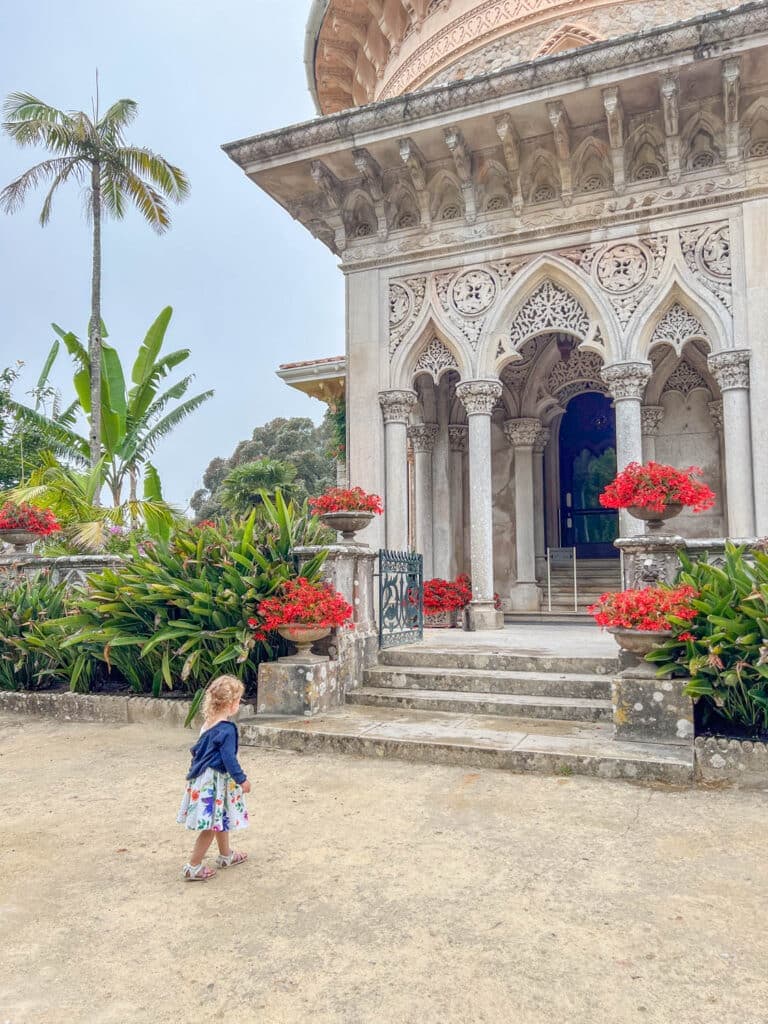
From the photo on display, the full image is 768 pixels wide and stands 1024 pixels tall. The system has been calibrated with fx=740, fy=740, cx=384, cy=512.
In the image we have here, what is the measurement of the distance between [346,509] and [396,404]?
3.78 m

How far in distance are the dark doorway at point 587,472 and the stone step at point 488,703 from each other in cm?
755

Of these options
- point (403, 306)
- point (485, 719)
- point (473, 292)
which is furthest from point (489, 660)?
point (403, 306)

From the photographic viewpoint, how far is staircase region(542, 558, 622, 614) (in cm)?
1230

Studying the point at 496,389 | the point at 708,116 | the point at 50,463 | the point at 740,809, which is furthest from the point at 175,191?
the point at 740,809

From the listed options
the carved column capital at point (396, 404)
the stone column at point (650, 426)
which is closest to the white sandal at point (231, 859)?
the carved column capital at point (396, 404)

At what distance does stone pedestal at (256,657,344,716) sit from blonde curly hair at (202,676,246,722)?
105 inches

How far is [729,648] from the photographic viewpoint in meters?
4.82

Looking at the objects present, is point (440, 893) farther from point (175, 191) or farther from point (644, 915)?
point (175, 191)

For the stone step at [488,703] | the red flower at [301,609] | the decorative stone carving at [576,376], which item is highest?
the decorative stone carving at [576,376]

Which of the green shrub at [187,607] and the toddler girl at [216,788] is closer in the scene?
the toddler girl at [216,788]

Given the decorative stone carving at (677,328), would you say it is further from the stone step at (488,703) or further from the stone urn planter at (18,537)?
the stone urn planter at (18,537)

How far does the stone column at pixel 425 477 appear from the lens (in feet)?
41.4

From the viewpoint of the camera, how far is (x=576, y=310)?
995 cm

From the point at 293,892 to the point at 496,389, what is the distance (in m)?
8.12
